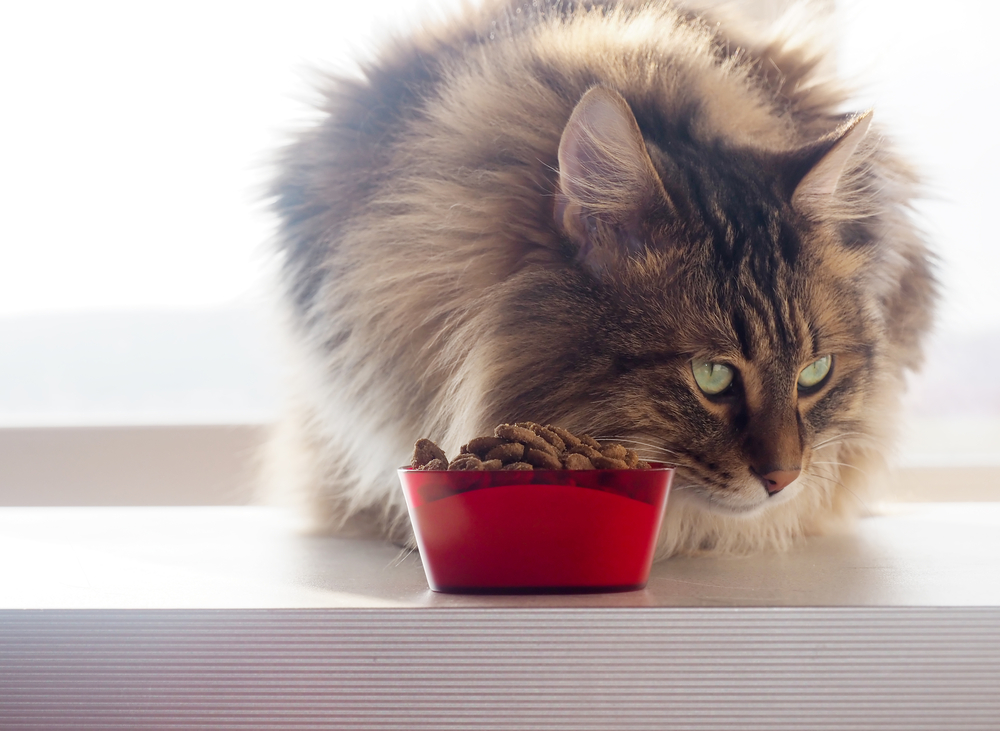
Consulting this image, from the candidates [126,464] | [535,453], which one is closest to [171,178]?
[126,464]

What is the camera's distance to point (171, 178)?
205cm

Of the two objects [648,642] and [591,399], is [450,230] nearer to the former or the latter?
[591,399]

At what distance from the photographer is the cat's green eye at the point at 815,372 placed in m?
1.05

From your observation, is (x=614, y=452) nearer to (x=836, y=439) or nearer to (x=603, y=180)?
(x=603, y=180)

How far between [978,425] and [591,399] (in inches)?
69.9

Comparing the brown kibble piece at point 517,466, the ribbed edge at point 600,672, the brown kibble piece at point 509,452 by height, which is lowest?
the ribbed edge at point 600,672

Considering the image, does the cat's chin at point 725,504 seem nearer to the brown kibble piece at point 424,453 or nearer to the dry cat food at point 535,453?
the dry cat food at point 535,453

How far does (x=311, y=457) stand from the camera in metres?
1.51

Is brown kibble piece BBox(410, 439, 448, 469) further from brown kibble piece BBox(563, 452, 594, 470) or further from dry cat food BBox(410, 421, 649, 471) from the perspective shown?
brown kibble piece BBox(563, 452, 594, 470)

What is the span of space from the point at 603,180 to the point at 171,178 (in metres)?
1.39

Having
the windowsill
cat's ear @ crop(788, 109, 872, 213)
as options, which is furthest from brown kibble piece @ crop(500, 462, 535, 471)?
the windowsill

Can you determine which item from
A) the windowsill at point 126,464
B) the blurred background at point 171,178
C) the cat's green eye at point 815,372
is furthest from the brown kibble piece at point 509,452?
the windowsill at point 126,464

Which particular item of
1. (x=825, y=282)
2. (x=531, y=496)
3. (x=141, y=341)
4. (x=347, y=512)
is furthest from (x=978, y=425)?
(x=141, y=341)

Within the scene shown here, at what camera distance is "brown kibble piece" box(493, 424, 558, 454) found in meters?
0.82
